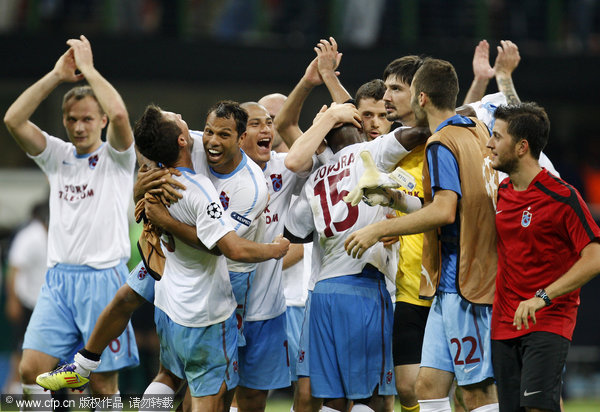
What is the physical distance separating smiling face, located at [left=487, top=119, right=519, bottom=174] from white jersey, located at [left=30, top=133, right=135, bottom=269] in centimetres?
295

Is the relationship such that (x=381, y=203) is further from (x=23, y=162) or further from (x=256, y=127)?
(x=23, y=162)

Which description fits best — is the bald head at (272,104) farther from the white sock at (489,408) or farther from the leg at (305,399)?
the white sock at (489,408)

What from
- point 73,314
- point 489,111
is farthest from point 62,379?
point 489,111

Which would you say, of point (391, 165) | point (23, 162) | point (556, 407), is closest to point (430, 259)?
point (391, 165)

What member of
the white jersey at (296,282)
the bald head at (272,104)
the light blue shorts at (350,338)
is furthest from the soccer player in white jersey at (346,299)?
the bald head at (272,104)

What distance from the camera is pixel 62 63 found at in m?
6.27

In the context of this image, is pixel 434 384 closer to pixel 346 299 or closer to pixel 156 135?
pixel 346 299

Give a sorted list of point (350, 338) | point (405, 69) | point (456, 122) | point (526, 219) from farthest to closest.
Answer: point (405, 69), point (350, 338), point (456, 122), point (526, 219)

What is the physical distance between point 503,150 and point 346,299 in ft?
4.33

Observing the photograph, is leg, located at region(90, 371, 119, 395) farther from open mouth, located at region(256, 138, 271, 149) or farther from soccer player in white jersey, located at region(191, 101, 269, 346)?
open mouth, located at region(256, 138, 271, 149)

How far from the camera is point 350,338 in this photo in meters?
5.14

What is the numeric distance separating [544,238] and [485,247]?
1.14ft

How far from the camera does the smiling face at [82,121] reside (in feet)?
20.9

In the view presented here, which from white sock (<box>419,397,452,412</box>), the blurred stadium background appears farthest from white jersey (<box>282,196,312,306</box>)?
the blurred stadium background
